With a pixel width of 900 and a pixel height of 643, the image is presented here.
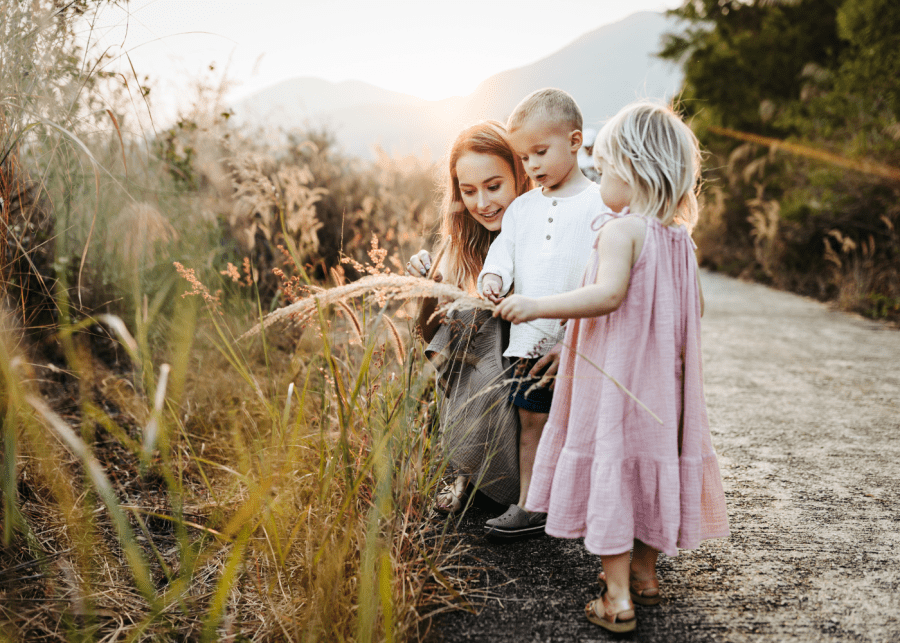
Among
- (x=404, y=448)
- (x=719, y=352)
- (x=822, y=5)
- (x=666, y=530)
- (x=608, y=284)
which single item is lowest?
(x=719, y=352)

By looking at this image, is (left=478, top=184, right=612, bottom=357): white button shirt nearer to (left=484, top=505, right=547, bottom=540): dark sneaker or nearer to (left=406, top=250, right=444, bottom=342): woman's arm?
(left=406, top=250, right=444, bottom=342): woman's arm

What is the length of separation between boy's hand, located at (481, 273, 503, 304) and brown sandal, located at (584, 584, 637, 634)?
921 millimetres

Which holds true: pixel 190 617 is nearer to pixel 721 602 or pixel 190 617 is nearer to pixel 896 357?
pixel 721 602

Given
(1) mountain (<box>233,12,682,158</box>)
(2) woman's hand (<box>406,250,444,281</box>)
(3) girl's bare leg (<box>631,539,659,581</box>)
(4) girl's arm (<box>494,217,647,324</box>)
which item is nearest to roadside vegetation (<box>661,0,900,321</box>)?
(1) mountain (<box>233,12,682,158</box>)

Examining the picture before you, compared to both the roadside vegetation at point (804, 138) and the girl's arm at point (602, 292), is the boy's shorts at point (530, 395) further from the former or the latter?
the roadside vegetation at point (804, 138)

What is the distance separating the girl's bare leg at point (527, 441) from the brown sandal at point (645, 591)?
430 millimetres

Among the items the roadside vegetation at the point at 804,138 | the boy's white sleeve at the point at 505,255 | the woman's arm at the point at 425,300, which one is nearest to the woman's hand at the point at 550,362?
the boy's white sleeve at the point at 505,255

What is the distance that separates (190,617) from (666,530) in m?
1.21

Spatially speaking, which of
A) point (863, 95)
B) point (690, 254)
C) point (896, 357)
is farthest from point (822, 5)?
point (690, 254)

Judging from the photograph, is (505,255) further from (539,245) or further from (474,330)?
(474,330)

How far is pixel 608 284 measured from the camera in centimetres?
146

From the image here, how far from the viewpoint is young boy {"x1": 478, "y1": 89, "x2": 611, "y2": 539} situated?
1.92 metres

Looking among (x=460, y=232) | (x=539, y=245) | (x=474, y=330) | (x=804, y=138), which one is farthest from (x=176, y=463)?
(x=804, y=138)

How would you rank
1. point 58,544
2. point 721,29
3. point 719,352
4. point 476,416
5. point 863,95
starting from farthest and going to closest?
point 721,29 → point 863,95 → point 719,352 → point 476,416 → point 58,544
